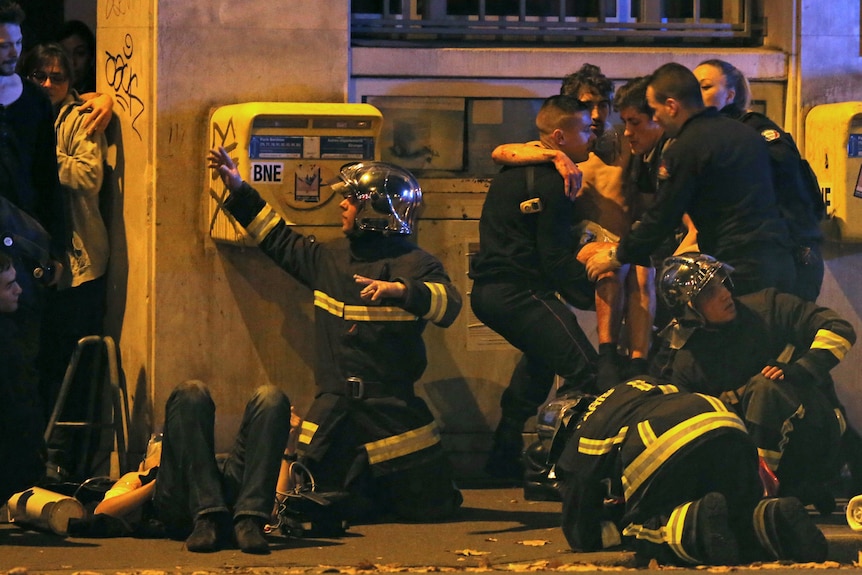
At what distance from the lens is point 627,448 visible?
19.1 ft

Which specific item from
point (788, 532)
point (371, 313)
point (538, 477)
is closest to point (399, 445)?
point (371, 313)

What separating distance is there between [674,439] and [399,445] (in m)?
1.45

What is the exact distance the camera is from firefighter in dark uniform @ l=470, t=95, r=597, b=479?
726 cm

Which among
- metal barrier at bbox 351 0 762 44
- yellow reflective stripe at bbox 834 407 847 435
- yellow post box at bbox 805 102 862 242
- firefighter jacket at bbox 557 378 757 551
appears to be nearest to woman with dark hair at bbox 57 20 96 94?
metal barrier at bbox 351 0 762 44

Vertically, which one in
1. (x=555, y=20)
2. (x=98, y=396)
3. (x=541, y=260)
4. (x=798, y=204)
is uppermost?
(x=555, y=20)

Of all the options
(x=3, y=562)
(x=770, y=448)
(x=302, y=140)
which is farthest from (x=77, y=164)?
(x=770, y=448)

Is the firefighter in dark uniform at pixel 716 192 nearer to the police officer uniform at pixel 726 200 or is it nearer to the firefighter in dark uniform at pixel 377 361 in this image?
the police officer uniform at pixel 726 200

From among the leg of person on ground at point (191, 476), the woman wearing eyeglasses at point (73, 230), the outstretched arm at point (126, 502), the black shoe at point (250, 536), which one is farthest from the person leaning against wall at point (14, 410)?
the woman wearing eyeglasses at point (73, 230)

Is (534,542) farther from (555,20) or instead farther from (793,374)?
(555,20)

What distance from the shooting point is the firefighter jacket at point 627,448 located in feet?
18.8

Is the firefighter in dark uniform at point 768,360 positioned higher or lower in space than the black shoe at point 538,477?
higher

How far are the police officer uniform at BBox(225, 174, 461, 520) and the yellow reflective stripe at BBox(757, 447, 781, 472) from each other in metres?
1.31

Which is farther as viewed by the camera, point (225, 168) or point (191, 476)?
point (225, 168)

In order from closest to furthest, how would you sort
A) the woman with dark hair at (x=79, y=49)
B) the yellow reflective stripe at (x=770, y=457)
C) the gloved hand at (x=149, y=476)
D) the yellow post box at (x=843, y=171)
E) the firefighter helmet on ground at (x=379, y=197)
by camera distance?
the gloved hand at (x=149, y=476) → the yellow reflective stripe at (x=770, y=457) → the firefighter helmet on ground at (x=379, y=197) → the yellow post box at (x=843, y=171) → the woman with dark hair at (x=79, y=49)
